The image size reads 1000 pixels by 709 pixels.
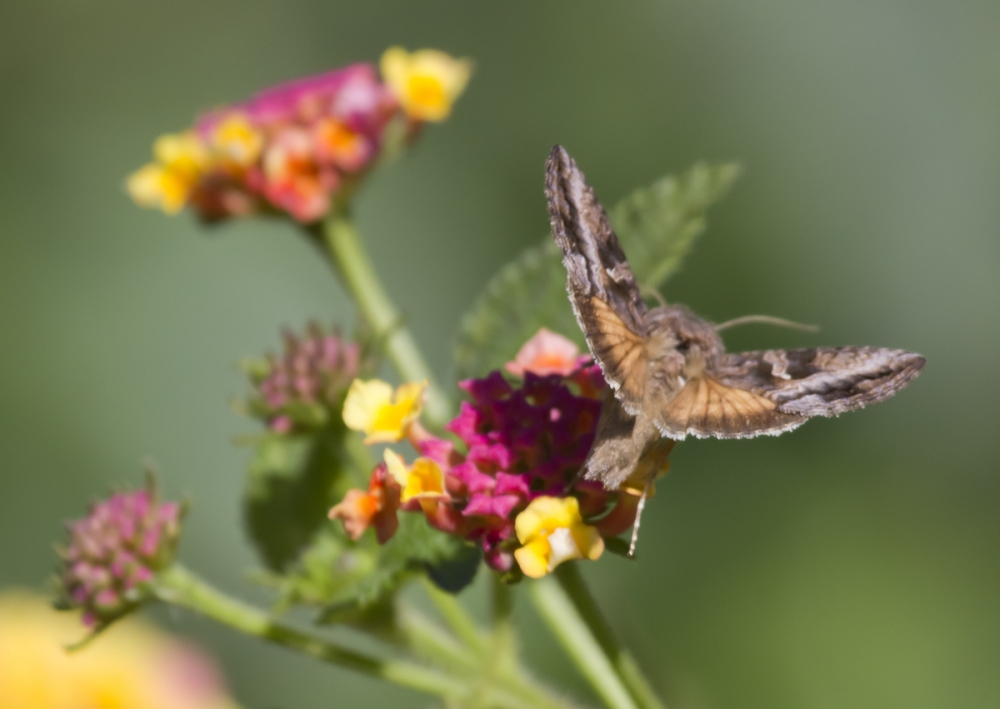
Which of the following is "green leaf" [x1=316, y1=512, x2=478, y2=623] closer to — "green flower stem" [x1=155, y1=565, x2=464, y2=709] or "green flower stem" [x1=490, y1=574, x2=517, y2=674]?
"green flower stem" [x1=155, y1=565, x2=464, y2=709]

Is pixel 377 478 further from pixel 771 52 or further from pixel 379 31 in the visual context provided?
pixel 379 31

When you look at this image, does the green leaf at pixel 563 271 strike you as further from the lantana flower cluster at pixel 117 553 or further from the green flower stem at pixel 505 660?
the lantana flower cluster at pixel 117 553

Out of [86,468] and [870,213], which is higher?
[86,468]

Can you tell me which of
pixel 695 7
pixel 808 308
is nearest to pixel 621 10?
pixel 695 7

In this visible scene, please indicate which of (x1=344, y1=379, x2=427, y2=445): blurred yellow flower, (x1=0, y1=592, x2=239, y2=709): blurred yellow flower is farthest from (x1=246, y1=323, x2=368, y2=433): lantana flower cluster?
(x1=0, y1=592, x2=239, y2=709): blurred yellow flower

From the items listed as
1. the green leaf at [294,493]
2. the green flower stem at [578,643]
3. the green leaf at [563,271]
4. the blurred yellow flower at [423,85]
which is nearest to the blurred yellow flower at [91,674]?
the green leaf at [294,493]
